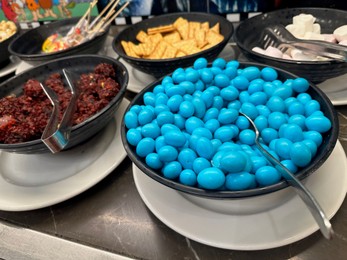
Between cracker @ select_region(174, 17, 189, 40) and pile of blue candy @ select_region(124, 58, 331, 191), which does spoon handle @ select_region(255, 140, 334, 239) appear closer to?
pile of blue candy @ select_region(124, 58, 331, 191)

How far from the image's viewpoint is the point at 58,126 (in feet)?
2.01

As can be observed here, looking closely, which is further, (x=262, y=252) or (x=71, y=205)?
(x=71, y=205)

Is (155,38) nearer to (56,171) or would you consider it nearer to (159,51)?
(159,51)

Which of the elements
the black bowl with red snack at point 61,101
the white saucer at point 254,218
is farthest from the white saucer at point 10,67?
the white saucer at point 254,218

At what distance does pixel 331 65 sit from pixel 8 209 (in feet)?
2.68

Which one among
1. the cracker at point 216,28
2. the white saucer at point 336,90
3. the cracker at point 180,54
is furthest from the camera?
the cracker at point 216,28

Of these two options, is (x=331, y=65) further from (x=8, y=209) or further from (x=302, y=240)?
(x=8, y=209)

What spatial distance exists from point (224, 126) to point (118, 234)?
1.01ft

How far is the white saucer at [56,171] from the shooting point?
25.0 inches

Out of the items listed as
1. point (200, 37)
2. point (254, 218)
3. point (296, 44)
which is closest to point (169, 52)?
point (200, 37)

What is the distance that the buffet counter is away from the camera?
516 mm

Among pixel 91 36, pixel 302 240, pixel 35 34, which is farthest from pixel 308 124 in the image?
pixel 35 34

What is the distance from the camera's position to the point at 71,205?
0.66 m

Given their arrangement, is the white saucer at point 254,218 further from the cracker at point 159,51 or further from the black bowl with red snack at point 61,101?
the cracker at point 159,51
